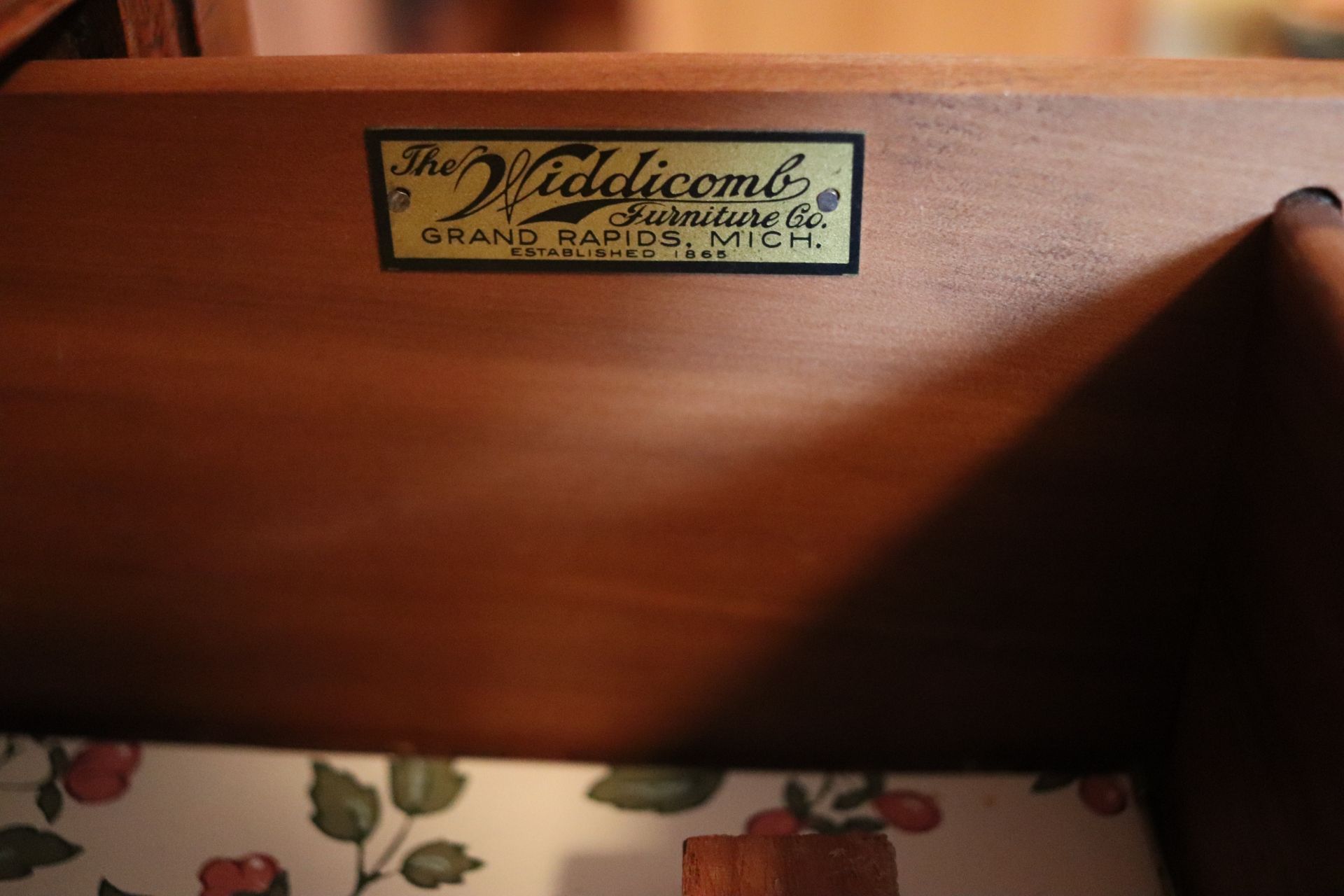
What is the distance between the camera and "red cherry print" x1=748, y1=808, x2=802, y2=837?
55 centimetres

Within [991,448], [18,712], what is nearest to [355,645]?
[18,712]

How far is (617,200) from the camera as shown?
0.45 m

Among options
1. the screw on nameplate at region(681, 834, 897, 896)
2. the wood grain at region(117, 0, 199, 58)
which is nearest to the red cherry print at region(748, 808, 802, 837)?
the screw on nameplate at region(681, 834, 897, 896)

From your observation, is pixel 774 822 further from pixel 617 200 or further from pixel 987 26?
pixel 987 26

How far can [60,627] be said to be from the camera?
58 cm

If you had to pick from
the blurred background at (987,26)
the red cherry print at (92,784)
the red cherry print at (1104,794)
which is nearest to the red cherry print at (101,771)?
the red cherry print at (92,784)

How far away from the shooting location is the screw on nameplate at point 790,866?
42 cm

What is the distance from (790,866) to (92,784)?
1.15 ft

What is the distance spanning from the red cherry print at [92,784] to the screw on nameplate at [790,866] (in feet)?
0.99

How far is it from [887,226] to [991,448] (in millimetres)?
107

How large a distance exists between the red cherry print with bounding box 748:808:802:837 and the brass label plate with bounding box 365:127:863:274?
0.86 ft

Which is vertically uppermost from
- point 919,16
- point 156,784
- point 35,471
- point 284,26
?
point 919,16

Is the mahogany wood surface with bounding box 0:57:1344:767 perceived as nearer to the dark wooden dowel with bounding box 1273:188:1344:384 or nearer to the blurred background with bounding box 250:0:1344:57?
the dark wooden dowel with bounding box 1273:188:1344:384

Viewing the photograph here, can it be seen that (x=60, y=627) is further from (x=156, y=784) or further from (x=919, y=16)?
(x=919, y=16)
